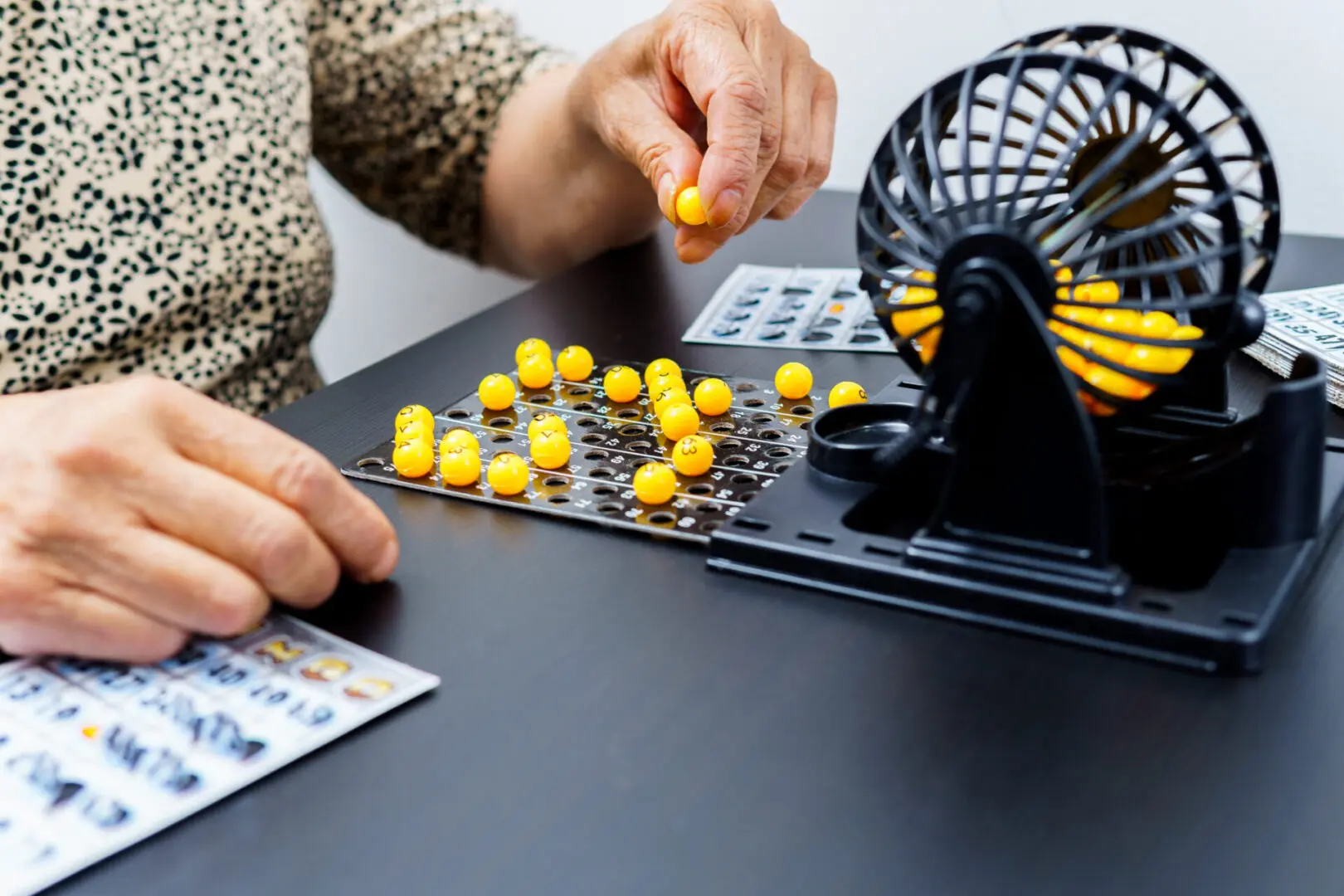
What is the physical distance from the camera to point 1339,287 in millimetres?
954

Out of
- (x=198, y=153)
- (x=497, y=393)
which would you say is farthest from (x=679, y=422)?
(x=198, y=153)

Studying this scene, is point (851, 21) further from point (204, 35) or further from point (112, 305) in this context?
point (112, 305)

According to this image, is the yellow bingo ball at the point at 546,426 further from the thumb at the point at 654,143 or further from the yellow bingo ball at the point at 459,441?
the thumb at the point at 654,143

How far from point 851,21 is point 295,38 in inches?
26.9

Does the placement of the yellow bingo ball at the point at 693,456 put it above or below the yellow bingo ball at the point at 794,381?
below

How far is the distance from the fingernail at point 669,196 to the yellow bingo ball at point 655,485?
24 cm

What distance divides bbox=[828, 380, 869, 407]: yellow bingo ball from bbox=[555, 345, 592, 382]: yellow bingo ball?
7.0 inches

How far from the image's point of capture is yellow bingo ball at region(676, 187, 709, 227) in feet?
2.81

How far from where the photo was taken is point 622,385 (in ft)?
2.77

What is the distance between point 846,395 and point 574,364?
0.19m

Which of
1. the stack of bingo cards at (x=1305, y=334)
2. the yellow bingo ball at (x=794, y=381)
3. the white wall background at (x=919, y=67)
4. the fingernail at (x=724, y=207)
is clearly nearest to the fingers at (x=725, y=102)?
the fingernail at (x=724, y=207)

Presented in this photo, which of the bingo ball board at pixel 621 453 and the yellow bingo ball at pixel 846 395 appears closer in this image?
the bingo ball board at pixel 621 453

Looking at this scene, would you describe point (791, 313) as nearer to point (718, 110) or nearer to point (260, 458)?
point (718, 110)

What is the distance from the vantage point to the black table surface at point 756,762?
45 centimetres
